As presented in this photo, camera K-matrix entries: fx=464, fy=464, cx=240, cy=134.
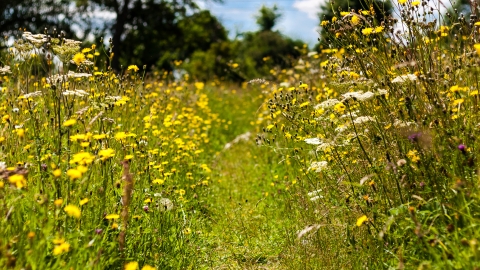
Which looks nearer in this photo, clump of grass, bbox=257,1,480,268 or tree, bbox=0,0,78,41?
clump of grass, bbox=257,1,480,268

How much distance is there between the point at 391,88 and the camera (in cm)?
301

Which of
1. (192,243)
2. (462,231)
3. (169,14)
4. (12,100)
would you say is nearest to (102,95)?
(12,100)

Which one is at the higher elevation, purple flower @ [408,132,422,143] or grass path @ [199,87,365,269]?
purple flower @ [408,132,422,143]

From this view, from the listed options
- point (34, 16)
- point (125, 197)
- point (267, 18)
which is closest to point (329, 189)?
point (125, 197)

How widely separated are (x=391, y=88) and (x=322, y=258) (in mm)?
1173

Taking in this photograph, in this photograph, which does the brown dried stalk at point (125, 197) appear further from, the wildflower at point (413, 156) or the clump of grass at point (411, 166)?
the wildflower at point (413, 156)

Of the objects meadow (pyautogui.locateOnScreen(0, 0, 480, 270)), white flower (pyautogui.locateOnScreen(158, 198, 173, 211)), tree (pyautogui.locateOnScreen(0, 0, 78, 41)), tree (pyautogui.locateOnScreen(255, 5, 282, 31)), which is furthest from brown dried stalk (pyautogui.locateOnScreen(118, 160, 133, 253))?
tree (pyautogui.locateOnScreen(255, 5, 282, 31))

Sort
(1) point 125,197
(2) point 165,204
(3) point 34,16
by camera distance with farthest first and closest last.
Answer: (3) point 34,16 < (2) point 165,204 < (1) point 125,197

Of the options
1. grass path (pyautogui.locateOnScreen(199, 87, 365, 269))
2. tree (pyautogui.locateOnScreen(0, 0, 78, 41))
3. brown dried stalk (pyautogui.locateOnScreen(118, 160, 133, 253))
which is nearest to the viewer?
Answer: brown dried stalk (pyautogui.locateOnScreen(118, 160, 133, 253))

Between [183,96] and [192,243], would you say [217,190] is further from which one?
[183,96]

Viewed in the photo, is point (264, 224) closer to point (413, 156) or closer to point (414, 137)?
point (413, 156)

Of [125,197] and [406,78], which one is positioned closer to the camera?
[125,197]

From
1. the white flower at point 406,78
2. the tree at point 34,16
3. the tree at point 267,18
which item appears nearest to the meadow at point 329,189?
the white flower at point 406,78

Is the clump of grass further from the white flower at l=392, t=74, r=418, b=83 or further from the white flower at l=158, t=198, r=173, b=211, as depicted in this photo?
the white flower at l=158, t=198, r=173, b=211
